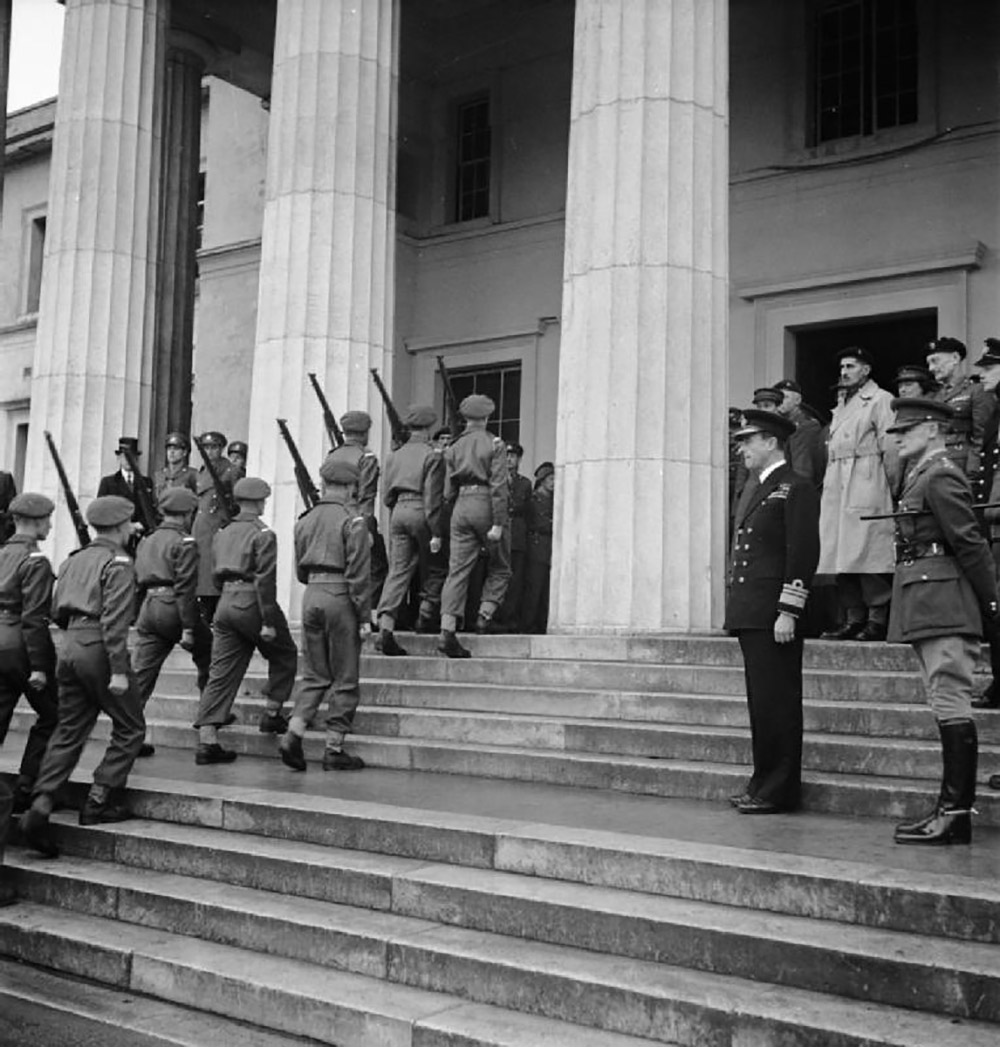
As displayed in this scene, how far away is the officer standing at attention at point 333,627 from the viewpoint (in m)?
8.88

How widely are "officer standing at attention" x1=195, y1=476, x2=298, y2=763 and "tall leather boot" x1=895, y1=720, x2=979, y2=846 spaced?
4989 mm

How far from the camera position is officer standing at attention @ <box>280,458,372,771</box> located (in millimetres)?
8883

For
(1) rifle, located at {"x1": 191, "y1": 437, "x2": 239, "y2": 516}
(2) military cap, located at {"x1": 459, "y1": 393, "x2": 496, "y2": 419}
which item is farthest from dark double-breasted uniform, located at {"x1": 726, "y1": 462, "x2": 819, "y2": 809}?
(1) rifle, located at {"x1": 191, "y1": 437, "x2": 239, "y2": 516}

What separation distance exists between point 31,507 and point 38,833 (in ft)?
6.65

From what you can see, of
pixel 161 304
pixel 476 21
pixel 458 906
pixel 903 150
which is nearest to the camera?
pixel 458 906

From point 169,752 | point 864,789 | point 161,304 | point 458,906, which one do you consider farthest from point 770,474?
point 161,304

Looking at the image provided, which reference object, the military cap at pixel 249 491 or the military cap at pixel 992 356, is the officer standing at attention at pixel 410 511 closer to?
the military cap at pixel 249 491

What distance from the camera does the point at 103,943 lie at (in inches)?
257

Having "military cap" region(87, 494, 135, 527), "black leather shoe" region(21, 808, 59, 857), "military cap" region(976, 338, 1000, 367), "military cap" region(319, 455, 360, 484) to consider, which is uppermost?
"military cap" region(976, 338, 1000, 367)

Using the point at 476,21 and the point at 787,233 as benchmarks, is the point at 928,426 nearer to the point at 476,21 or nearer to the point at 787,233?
the point at 787,233

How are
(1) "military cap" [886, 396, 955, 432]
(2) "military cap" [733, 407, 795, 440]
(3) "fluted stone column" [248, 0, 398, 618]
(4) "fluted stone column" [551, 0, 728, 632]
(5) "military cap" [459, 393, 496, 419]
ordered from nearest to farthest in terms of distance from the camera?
1. (1) "military cap" [886, 396, 955, 432]
2. (2) "military cap" [733, 407, 795, 440]
3. (4) "fluted stone column" [551, 0, 728, 632]
4. (5) "military cap" [459, 393, 496, 419]
5. (3) "fluted stone column" [248, 0, 398, 618]

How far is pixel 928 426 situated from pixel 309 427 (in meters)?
7.56

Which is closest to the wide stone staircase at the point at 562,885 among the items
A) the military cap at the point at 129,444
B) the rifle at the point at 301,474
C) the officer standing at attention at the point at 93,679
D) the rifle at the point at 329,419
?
the officer standing at attention at the point at 93,679

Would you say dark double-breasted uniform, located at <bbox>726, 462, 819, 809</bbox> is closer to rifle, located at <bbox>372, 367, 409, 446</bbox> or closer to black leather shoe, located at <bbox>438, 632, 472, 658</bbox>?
black leather shoe, located at <bbox>438, 632, 472, 658</bbox>
